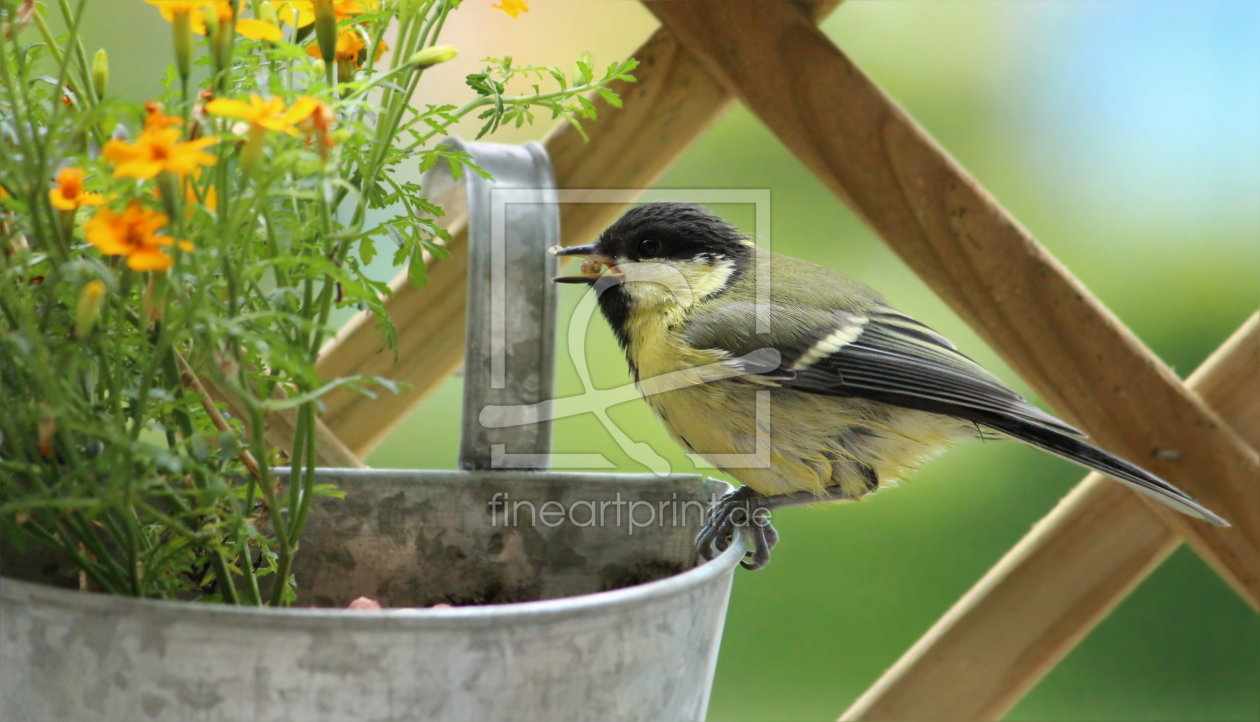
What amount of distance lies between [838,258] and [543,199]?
95 centimetres

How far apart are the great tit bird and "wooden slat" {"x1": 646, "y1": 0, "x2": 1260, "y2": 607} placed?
0.08 m

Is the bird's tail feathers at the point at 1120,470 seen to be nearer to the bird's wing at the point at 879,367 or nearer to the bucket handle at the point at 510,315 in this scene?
the bird's wing at the point at 879,367

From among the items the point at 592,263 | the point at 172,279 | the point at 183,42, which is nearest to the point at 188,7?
the point at 183,42

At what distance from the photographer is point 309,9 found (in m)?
0.52

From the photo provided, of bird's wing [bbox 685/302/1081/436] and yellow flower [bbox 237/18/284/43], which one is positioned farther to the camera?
bird's wing [bbox 685/302/1081/436]

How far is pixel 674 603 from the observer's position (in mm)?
511

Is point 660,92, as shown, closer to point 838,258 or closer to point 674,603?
point 674,603

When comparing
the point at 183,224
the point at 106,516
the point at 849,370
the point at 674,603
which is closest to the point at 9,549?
the point at 106,516

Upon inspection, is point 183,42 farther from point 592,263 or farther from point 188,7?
point 592,263

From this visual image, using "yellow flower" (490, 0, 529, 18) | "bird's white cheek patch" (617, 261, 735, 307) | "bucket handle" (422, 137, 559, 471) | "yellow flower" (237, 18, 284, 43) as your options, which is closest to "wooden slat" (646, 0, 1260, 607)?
"bird's white cheek patch" (617, 261, 735, 307)

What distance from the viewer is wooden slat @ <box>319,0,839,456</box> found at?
961 millimetres

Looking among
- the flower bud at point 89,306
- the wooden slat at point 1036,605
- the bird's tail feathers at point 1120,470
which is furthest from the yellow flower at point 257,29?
the wooden slat at point 1036,605

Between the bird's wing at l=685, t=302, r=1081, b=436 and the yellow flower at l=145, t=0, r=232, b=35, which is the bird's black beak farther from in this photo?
the yellow flower at l=145, t=0, r=232, b=35

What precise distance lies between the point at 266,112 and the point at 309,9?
0.13 metres
